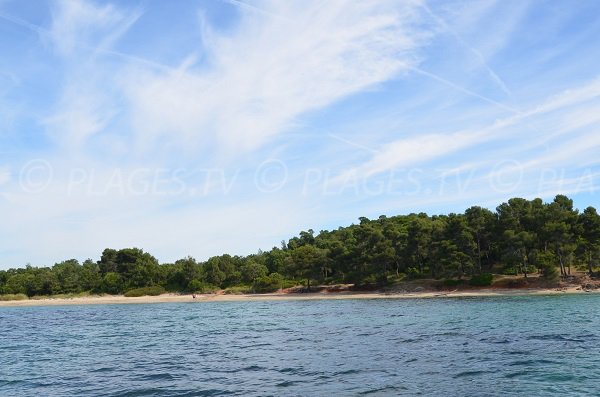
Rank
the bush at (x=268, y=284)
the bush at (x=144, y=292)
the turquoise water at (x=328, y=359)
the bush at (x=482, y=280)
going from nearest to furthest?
the turquoise water at (x=328, y=359) < the bush at (x=482, y=280) < the bush at (x=268, y=284) < the bush at (x=144, y=292)

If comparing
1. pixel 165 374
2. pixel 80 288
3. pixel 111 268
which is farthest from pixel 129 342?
pixel 111 268

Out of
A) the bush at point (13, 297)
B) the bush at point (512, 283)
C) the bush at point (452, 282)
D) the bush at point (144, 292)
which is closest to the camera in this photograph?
the bush at point (512, 283)

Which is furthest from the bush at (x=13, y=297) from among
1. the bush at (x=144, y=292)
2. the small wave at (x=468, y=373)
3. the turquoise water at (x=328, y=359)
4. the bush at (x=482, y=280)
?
the small wave at (x=468, y=373)

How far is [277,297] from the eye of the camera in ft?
357

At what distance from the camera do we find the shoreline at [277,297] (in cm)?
8262

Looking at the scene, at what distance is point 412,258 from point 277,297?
103 ft

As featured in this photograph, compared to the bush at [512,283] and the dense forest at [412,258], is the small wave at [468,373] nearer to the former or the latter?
the dense forest at [412,258]

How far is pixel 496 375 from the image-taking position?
21250mm

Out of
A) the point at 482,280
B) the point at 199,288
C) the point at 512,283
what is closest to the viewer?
the point at 512,283

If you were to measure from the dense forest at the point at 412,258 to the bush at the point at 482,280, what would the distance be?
217cm

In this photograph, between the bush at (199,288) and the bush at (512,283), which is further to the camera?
the bush at (199,288)

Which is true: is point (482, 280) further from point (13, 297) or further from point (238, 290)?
point (13, 297)

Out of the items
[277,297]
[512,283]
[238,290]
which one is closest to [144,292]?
[238,290]

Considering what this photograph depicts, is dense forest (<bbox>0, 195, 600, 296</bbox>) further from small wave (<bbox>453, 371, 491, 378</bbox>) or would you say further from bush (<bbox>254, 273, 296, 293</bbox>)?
small wave (<bbox>453, 371, 491, 378</bbox>)
